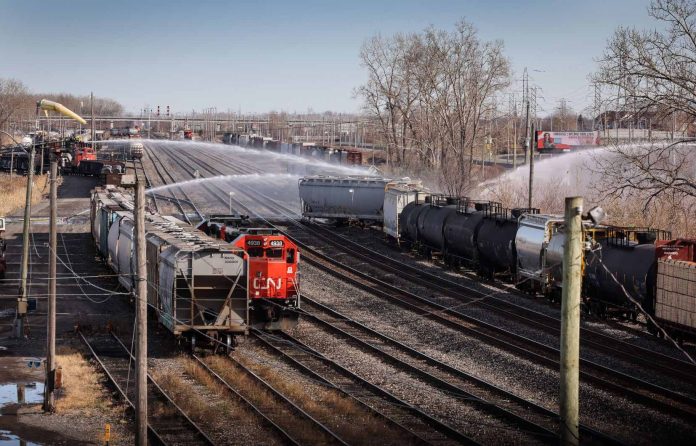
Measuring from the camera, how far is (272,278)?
1203 inches

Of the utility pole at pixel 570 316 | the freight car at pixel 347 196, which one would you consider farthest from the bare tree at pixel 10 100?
the utility pole at pixel 570 316

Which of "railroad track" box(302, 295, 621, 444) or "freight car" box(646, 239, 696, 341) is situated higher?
"freight car" box(646, 239, 696, 341)

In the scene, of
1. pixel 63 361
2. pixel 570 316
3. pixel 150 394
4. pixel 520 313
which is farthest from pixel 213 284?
pixel 570 316

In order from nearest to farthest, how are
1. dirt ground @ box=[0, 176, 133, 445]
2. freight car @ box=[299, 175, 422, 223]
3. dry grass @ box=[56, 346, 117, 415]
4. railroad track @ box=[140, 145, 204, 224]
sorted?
dirt ground @ box=[0, 176, 133, 445] < dry grass @ box=[56, 346, 117, 415] < freight car @ box=[299, 175, 422, 223] < railroad track @ box=[140, 145, 204, 224]

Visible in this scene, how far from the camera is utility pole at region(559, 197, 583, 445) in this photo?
13914 millimetres

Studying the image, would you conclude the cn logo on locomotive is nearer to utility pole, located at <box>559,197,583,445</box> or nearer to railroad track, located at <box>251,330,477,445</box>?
railroad track, located at <box>251,330,477,445</box>

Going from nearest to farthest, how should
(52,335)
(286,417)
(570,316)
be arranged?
(570,316), (286,417), (52,335)

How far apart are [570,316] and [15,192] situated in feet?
249

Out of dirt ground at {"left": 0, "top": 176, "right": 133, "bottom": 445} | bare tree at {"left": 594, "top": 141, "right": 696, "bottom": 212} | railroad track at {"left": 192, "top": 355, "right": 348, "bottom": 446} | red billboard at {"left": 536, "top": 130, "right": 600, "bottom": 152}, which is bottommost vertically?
dirt ground at {"left": 0, "top": 176, "right": 133, "bottom": 445}

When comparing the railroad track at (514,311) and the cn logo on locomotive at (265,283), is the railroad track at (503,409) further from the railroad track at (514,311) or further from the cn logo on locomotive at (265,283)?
the cn logo on locomotive at (265,283)

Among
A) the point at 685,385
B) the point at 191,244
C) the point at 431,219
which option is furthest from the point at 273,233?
the point at 431,219

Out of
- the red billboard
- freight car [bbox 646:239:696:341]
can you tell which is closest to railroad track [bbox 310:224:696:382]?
freight car [bbox 646:239:696:341]

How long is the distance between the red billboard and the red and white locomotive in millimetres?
90074

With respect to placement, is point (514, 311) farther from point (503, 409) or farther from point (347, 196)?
point (347, 196)
